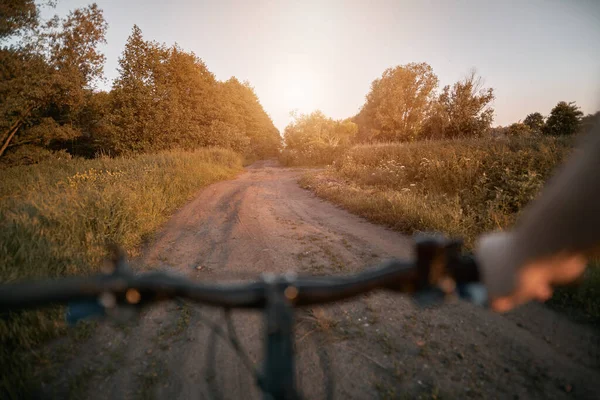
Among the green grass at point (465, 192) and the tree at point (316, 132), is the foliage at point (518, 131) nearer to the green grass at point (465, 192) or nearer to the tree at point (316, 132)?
the green grass at point (465, 192)

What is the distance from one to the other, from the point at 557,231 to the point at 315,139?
1173 inches

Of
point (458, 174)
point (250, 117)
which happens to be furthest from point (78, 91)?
point (250, 117)

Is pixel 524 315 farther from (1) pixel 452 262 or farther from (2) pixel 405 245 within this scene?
(1) pixel 452 262

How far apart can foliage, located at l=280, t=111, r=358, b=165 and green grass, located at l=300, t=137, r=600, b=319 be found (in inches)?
603

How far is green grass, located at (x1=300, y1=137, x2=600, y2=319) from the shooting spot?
16.4ft

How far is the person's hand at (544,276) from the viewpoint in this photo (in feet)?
1.76

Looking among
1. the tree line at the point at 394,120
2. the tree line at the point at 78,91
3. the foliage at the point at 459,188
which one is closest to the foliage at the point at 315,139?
the tree line at the point at 394,120

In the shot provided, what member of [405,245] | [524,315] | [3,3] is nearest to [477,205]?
[405,245]

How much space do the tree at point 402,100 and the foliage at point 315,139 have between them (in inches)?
167

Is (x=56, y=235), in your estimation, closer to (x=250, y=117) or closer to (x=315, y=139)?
(x=315, y=139)

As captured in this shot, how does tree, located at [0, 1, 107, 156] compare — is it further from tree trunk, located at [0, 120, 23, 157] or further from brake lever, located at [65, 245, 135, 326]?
brake lever, located at [65, 245, 135, 326]

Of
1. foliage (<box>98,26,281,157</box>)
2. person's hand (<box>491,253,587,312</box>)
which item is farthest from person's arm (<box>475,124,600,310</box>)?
foliage (<box>98,26,281,157</box>)

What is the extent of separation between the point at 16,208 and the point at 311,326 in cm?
527

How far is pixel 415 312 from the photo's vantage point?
296cm
